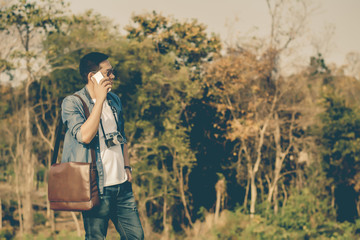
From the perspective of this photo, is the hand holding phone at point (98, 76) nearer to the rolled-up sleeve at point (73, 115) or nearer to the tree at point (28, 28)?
the rolled-up sleeve at point (73, 115)

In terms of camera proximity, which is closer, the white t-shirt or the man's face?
Answer: the white t-shirt

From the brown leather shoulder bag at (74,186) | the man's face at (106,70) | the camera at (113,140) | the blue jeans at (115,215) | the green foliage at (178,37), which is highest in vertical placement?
the green foliage at (178,37)

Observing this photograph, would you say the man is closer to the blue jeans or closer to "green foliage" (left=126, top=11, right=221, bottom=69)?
the blue jeans

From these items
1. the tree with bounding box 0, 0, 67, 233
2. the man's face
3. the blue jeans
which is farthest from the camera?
the tree with bounding box 0, 0, 67, 233

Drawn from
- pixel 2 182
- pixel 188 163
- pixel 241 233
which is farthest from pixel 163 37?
pixel 2 182

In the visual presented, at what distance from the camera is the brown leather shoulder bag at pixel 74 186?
223 centimetres

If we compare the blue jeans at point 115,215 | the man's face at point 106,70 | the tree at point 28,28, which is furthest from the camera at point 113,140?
the tree at point 28,28

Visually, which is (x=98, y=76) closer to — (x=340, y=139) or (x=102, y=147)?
(x=102, y=147)

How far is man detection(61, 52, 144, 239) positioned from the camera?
7.52ft

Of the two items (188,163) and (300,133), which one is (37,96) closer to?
(188,163)

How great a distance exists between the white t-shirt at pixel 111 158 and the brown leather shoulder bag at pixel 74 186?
10 centimetres

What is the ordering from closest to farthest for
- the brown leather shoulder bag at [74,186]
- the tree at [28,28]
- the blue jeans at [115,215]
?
the brown leather shoulder bag at [74,186], the blue jeans at [115,215], the tree at [28,28]

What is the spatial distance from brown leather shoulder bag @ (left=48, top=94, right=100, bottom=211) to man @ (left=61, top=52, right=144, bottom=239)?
6cm

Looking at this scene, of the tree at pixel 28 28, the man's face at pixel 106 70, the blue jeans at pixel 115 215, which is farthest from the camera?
the tree at pixel 28 28
